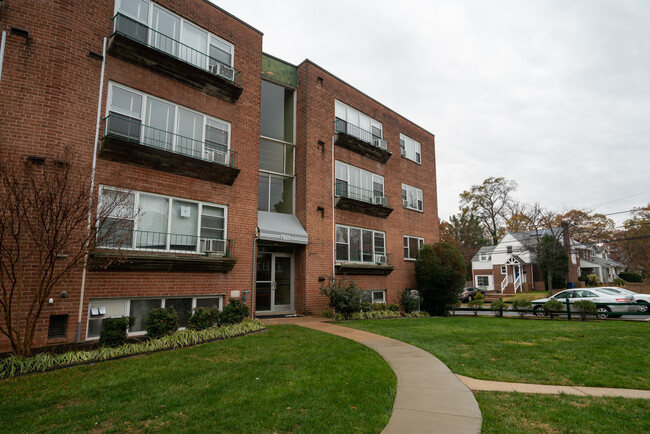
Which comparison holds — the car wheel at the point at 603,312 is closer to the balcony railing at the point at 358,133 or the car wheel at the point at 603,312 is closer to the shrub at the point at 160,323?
the balcony railing at the point at 358,133

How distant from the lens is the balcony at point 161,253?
9.55 metres

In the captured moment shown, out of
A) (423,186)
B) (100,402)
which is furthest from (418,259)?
(100,402)

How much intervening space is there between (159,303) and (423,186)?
693 inches

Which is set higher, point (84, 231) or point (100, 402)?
point (84, 231)

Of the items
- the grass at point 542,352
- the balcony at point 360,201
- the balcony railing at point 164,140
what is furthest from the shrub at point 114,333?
the balcony at point 360,201

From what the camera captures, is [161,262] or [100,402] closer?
[100,402]

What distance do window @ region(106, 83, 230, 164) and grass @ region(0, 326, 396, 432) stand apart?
6.68 metres

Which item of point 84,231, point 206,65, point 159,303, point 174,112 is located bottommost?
point 159,303

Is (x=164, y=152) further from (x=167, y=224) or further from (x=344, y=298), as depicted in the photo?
(x=344, y=298)

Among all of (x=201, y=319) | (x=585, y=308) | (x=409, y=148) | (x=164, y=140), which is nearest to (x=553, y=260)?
(x=409, y=148)

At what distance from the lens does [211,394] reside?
5.49 meters

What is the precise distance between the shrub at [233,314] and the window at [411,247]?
41.0ft

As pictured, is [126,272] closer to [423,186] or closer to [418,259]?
[418,259]

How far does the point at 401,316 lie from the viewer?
17109 millimetres
